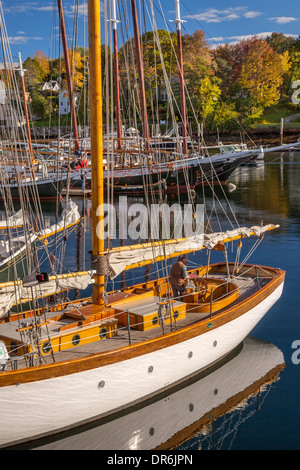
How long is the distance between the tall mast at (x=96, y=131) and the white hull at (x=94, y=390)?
2606mm

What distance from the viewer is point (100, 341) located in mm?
14648

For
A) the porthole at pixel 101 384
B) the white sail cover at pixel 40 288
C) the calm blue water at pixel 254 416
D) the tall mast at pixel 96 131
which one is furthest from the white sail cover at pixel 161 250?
the calm blue water at pixel 254 416

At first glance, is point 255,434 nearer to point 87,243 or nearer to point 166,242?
point 166,242

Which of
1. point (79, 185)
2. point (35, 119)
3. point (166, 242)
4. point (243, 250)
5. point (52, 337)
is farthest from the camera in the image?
point (35, 119)

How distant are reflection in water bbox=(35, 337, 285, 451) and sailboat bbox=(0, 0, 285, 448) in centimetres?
34

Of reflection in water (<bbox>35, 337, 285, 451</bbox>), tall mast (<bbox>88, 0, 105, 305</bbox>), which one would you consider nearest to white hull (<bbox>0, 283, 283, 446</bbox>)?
reflection in water (<bbox>35, 337, 285, 451</bbox>)

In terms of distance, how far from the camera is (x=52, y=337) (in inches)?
537

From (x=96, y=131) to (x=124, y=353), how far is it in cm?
602

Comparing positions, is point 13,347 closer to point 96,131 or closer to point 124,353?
point 124,353

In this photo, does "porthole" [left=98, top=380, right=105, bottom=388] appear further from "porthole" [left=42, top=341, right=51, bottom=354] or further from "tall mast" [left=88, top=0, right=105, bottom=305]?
"tall mast" [left=88, top=0, right=105, bottom=305]

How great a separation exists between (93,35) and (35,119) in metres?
120

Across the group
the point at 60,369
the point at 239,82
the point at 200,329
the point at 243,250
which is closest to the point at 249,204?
the point at 243,250

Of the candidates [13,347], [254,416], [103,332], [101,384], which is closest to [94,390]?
[101,384]

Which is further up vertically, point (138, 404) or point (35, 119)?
point (35, 119)
